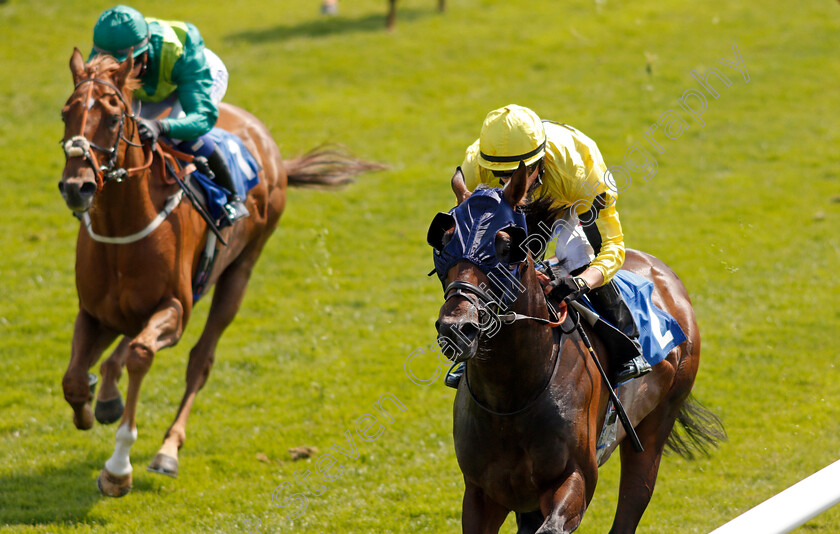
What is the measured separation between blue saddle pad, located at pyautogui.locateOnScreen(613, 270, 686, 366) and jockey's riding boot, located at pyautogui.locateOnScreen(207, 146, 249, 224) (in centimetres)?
266

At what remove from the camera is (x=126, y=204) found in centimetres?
502

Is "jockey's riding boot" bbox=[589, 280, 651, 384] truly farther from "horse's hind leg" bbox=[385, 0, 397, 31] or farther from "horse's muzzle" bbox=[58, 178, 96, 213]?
"horse's hind leg" bbox=[385, 0, 397, 31]

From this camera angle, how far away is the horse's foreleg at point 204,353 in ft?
18.6

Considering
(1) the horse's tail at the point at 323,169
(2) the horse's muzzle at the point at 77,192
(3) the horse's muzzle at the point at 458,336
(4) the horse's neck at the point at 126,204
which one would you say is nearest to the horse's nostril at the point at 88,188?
(2) the horse's muzzle at the point at 77,192

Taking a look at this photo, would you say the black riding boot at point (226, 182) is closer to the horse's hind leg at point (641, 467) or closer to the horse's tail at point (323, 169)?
the horse's tail at point (323, 169)

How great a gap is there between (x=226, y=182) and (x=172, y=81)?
708 millimetres

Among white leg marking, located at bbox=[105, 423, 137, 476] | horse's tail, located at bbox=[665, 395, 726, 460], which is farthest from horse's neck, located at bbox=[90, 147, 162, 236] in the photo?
horse's tail, located at bbox=[665, 395, 726, 460]

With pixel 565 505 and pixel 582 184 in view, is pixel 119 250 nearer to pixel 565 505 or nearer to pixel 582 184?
pixel 582 184

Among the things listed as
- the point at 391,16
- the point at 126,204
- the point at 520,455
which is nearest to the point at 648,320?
the point at 520,455

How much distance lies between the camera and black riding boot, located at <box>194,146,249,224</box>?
230 inches

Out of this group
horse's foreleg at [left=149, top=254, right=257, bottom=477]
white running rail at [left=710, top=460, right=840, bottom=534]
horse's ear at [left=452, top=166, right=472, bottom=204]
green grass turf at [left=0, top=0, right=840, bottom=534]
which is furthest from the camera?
horse's foreleg at [left=149, top=254, right=257, bottom=477]

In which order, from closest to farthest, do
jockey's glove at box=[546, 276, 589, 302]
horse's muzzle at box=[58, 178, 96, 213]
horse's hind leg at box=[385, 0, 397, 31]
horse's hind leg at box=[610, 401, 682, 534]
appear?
jockey's glove at box=[546, 276, 589, 302] < horse's hind leg at box=[610, 401, 682, 534] < horse's muzzle at box=[58, 178, 96, 213] < horse's hind leg at box=[385, 0, 397, 31]

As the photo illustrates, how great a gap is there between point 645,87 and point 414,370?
315 inches

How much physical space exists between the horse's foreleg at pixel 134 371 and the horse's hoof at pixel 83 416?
9.8 inches
